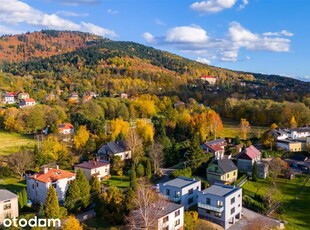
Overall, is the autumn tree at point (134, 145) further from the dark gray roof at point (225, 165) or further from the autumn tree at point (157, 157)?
the dark gray roof at point (225, 165)

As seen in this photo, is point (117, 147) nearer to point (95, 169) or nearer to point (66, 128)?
point (95, 169)

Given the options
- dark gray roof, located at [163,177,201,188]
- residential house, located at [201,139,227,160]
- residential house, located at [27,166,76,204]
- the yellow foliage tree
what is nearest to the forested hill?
the yellow foliage tree

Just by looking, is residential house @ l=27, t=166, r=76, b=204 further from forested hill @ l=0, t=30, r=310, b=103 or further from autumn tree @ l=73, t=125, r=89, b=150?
forested hill @ l=0, t=30, r=310, b=103

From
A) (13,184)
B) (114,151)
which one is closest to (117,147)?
(114,151)

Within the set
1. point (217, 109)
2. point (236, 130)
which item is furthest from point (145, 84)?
point (236, 130)

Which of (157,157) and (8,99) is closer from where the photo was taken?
(157,157)

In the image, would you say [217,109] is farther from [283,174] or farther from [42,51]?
[42,51]
